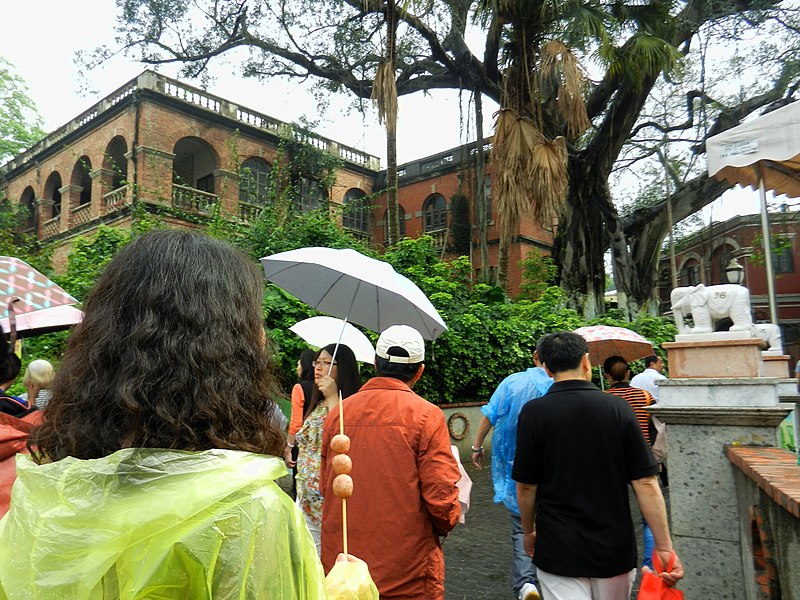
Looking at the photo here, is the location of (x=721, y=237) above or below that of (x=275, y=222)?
above

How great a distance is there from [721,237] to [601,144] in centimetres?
1471

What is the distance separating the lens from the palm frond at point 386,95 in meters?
13.0

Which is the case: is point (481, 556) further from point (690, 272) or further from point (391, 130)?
point (690, 272)

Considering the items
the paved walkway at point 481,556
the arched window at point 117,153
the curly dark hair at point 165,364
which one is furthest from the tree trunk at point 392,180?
the curly dark hair at point 165,364

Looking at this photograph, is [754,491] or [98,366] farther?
[754,491]

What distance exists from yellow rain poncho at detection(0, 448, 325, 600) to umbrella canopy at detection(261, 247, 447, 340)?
2719mm

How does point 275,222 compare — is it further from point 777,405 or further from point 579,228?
point 579,228

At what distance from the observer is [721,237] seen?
29688 mm

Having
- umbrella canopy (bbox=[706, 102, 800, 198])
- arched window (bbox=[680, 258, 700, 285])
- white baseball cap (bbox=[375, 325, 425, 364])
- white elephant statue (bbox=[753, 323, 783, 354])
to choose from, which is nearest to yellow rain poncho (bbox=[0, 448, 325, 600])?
white baseball cap (bbox=[375, 325, 425, 364])

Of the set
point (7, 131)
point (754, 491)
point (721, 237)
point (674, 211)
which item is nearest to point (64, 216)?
point (7, 131)

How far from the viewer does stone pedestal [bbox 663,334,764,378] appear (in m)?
3.78

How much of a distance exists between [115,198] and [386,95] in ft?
35.6

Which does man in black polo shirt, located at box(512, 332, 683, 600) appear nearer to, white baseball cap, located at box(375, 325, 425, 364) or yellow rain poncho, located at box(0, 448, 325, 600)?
white baseball cap, located at box(375, 325, 425, 364)

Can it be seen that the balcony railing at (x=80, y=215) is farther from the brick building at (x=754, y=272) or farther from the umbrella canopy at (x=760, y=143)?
the brick building at (x=754, y=272)
